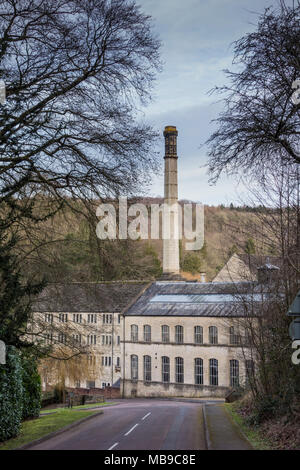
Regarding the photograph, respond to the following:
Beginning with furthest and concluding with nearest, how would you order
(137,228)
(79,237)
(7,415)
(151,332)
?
1. (151,332)
2. (7,415)
3. (79,237)
4. (137,228)

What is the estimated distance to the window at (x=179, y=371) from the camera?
1933 inches

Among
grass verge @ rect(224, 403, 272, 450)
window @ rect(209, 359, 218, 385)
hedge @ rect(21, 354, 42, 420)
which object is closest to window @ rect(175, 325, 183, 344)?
window @ rect(209, 359, 218, 385)

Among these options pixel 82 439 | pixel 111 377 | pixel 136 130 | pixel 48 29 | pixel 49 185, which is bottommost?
pixel 111 377

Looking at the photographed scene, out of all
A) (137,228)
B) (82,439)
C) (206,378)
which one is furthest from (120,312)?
(137,228)

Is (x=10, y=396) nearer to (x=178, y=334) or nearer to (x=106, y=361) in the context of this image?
(x=178, y=334)

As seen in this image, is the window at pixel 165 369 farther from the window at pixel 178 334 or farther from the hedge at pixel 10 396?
the hedge at pixel 10 396

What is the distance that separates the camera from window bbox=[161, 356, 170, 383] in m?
50.0

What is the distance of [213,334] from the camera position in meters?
48.6

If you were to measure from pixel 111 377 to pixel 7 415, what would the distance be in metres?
39.1

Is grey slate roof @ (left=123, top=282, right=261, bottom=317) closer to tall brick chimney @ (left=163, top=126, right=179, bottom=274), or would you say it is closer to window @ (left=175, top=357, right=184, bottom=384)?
window @ (left=175, top=357, right=184, bottom=384)

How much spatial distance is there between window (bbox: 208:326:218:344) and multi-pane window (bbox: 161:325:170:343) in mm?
4543

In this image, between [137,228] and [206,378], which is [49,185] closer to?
[137,228]

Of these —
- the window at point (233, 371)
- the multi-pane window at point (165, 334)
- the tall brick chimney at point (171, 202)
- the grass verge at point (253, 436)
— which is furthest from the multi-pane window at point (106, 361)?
the grass verge at point (253, 436)

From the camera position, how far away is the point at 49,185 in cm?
1170
